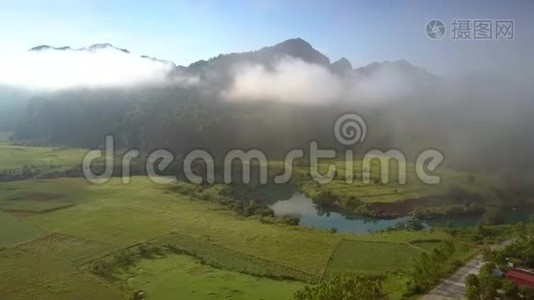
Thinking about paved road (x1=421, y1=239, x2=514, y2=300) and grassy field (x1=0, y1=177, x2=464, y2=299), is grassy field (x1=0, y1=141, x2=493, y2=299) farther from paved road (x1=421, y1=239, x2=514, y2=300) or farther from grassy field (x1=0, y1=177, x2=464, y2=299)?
paved road (x1=421, y1=239, x2=514, y2=300)

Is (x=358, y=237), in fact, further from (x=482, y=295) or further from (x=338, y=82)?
(x=338, y=82)

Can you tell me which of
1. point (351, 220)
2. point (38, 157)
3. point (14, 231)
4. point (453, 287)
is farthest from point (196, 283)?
point (38, 157)

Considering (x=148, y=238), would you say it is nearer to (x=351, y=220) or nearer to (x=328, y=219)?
(x=328, y=219)

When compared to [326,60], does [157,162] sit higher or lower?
lower

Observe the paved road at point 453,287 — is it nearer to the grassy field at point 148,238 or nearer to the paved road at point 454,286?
the paved road at point 454,286

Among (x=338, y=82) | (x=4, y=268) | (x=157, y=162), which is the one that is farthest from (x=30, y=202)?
(x=338, y=82)

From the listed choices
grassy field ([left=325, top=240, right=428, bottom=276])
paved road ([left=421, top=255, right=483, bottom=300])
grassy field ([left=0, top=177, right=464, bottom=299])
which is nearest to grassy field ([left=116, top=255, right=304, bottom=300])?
grassy field ([left=0, top=177, right=464, bottom=299])
